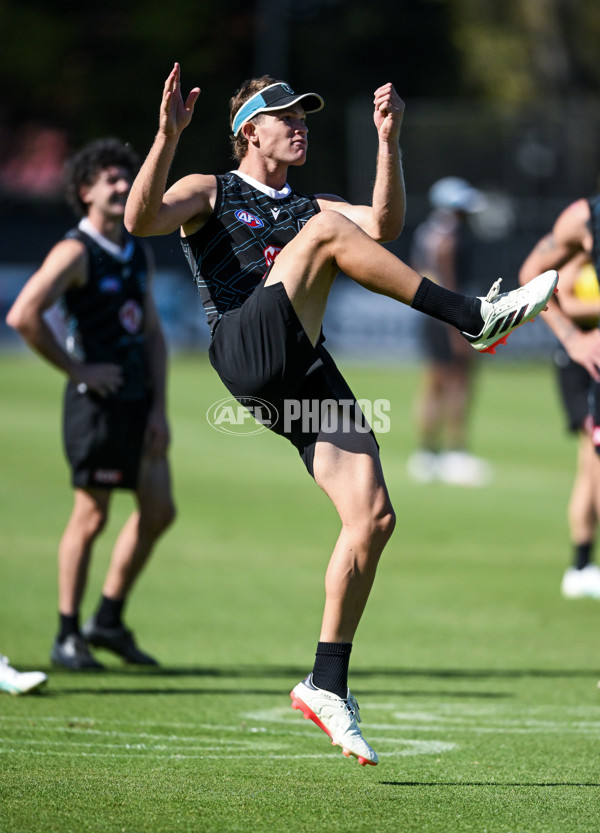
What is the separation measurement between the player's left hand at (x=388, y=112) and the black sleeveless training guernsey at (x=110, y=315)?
2.40m

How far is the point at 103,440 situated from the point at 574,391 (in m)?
3.60

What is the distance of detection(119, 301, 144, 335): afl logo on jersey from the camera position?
22.8 ft

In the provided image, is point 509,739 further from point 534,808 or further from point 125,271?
point 125,271

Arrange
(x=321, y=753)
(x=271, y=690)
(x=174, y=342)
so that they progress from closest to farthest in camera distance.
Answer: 1. (x=321, y=753)
2. (x=271, y=690)
3. (x=174, y=342)

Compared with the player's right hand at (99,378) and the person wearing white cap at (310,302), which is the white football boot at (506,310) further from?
the player's right hand at (99,378)

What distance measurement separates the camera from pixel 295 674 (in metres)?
6.67

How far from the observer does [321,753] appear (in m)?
5.18

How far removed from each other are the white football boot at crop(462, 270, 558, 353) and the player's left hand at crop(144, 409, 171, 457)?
2.67 metres

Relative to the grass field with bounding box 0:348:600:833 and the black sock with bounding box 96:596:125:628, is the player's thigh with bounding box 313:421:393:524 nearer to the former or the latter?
the grass field with bounding box 0:348:600:833

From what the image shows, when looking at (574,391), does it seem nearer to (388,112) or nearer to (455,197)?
(388,112)

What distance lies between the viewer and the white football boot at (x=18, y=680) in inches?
229

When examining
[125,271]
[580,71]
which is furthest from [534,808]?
[580,71]

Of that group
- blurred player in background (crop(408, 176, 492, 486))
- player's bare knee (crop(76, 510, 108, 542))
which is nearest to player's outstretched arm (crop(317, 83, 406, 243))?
player's bare knee (crop(76, 510, 108, 542))

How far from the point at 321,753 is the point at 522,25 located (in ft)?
133
